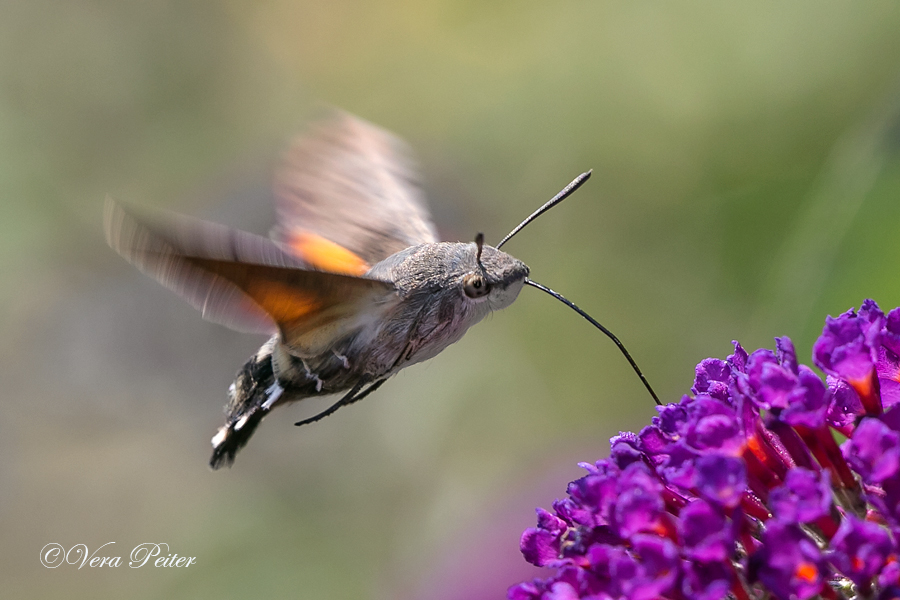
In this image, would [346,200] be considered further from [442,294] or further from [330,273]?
[330,273]

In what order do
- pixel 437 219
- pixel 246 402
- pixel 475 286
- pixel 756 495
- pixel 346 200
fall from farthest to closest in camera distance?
pixel 437 219
pixel 346 200
pixel 246 402
pixel 475 286
pixel 756 495

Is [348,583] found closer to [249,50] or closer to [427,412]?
[427,412]

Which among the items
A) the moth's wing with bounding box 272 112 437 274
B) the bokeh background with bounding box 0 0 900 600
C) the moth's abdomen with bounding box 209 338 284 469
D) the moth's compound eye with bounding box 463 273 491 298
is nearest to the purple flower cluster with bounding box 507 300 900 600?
the moth's compound eye with bounding box 463 273 491 298

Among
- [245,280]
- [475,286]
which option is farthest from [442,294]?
[245,280]

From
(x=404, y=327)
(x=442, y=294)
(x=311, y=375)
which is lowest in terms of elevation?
(x=311, y=375)

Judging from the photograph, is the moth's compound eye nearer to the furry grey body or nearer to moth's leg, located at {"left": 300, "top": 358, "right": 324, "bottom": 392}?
the furry grey body

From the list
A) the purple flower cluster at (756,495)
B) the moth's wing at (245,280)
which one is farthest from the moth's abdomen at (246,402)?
the purple flower cluster at (756,495)
